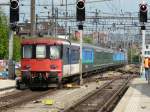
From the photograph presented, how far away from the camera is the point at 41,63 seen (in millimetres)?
29109

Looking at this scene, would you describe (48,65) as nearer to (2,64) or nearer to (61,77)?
(61,77)

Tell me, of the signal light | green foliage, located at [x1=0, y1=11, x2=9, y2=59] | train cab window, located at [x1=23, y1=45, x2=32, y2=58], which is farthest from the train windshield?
green foliage, located at [x1=0, y1=11, x2=9, y2=59]

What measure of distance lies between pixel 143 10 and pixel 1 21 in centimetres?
3814

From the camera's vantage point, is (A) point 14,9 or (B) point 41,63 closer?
(B) point 41,63

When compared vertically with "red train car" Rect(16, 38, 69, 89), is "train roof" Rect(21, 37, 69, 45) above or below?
above

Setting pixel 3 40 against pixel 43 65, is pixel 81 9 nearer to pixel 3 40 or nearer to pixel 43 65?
pixel 43 65

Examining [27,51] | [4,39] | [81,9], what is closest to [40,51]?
[27,51]

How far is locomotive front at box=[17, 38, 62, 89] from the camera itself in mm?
28938

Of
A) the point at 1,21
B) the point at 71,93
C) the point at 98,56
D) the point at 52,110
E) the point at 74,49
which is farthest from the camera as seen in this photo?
the point at 1,21

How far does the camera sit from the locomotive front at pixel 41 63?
28938 mm

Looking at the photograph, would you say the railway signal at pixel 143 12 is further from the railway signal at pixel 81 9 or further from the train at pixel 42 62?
the train at pixel 42 62

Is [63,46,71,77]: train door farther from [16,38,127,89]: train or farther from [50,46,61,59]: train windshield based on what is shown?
[50,46,61,59]: train windshield

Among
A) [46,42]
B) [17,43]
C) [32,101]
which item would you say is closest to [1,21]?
[17,43]

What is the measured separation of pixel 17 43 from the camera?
71.4m
